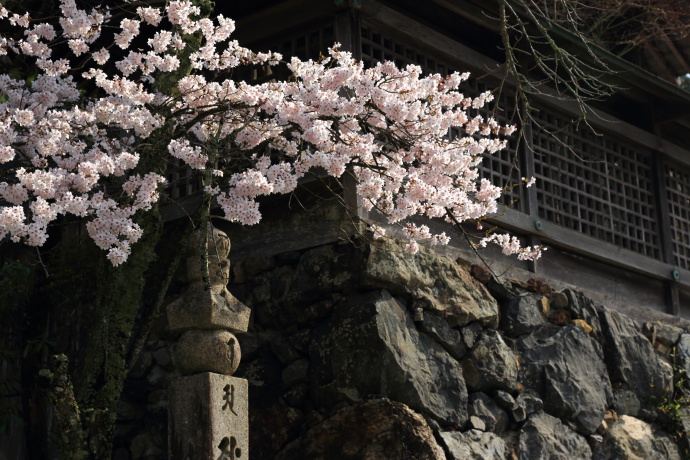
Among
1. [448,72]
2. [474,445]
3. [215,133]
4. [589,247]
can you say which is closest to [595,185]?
[589,247]

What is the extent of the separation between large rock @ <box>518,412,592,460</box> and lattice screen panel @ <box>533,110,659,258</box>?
2048 mm

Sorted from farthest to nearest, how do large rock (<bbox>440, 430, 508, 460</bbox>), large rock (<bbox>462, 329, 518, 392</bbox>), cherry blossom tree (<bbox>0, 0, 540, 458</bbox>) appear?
large rock (<bbox>462, 329, 518, 392</bbox>) < large rock (<bbox>440, 430, 508, 460</bbox>) < cherry blossom tree (<bbox>0, 0, 540, 458</bbox>)

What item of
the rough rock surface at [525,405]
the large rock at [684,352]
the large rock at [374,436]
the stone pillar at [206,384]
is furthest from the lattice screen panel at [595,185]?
the stone pillar at [206,384]

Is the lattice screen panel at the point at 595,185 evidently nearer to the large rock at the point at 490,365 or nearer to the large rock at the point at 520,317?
the large rock at the point at 520,317

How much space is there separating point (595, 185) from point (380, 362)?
3.95 m

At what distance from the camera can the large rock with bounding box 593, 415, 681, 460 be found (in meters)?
8.85

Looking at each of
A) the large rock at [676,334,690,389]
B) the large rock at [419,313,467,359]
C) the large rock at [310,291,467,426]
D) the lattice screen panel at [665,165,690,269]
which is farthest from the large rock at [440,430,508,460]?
the lattice screen panel at [665,165,690,269]

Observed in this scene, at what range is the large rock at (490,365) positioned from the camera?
8070 millimetres

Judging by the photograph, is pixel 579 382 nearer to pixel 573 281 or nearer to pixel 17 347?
pixel 573 281

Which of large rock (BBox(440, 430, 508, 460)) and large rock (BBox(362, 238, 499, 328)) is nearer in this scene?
large rock (BBox(440, 430, 508, 460))

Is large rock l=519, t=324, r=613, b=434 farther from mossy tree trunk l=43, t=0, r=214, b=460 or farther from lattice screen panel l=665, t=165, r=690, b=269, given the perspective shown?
mossy tree trunk l=43, t=0, r=214, b=460

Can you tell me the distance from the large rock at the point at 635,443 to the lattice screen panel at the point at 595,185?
1.90m

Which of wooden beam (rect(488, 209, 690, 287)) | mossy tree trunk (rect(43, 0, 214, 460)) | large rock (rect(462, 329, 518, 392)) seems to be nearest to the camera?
mossy tree trunk (rect(43, 0, 214, 460))

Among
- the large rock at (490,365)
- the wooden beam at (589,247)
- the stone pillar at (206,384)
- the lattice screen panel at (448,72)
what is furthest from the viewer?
the wooden beam at (589,247)
